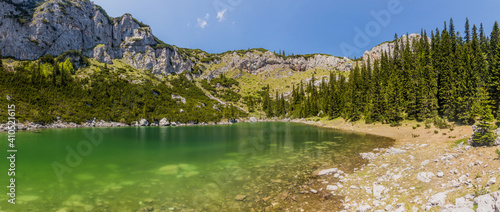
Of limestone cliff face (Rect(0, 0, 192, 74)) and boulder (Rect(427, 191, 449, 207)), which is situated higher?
limestone cliff face (Rect(0, 0, 192, 74))

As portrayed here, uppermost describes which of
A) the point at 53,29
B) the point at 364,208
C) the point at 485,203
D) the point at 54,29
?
the point at 54,29

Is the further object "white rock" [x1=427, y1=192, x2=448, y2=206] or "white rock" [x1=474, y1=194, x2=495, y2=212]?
"white rock" [x1=427, y1=192, x2=448, y2=206]

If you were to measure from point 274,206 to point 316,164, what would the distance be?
9608 mm

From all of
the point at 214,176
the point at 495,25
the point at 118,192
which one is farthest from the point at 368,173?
the point at 495,25

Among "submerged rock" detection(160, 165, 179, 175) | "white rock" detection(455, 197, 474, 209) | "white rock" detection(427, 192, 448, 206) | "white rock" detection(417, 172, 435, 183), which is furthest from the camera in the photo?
"submerged rock" detection(160, 165, 179, 175)

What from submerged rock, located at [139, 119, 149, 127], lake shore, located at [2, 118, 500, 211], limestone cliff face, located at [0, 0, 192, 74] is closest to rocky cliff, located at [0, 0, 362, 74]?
limestone cliff face, located at [0, 0, 192, 74]

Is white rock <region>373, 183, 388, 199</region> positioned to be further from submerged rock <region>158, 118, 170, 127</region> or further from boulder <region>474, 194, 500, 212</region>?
submerged rock <region>158, 118, 170, 127</region>

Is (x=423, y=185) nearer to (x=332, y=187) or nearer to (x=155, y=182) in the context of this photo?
(x=332, y=187)

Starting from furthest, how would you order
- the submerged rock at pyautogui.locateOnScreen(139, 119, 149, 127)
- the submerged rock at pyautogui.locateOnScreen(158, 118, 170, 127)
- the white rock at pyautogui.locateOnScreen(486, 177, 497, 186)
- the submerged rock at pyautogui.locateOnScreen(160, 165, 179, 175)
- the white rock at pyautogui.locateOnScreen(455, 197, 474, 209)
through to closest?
1. the submerged rock at pyautogui.locateOnScreen(158, 118, 170, 127)
2. the submerged rock at pyautogui.locateOnScreen(139, 119, 149, 127)
3. the submerged rock at pyautogui.locateOnScreen(160, 165, 179, 175)
4. the white rock at pyautogui.locateOnScreen(486, 177, 497, 186)
5. the white rock at pyautogui.locateOnScreen(455, 197, 474, 209)

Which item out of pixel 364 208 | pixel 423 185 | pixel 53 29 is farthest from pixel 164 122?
pixel 53 29

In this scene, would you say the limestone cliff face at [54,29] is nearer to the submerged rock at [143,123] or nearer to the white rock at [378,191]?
the submerged rock at [143,123]

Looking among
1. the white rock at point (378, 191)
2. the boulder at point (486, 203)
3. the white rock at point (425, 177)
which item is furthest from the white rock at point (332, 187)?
the boulder at point (486, 203)

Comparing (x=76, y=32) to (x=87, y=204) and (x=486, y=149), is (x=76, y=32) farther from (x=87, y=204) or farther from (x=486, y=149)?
(x=486, y=149)

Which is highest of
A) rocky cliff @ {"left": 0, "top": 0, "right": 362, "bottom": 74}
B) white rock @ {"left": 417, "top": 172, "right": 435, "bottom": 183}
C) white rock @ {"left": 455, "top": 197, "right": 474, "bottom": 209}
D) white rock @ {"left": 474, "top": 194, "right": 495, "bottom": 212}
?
rocky cliff @ {"left": 0, "top": 0, "right": 362, "bottom": 74}
